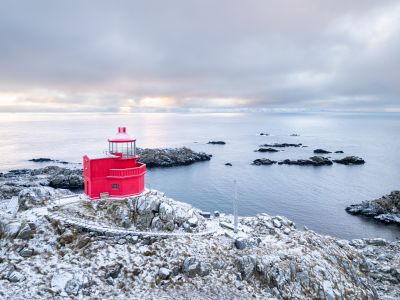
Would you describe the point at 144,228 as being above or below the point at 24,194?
below

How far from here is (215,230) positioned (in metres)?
30.0

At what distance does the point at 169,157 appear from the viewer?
95938mm

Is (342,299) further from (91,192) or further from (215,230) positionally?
(91,192)

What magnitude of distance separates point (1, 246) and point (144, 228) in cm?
1149

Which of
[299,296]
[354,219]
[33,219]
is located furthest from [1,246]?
[354,219]

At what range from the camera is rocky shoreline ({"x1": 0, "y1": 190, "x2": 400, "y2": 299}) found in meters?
22.4

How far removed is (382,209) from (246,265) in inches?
1626

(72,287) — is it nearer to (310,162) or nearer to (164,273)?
(164,273)

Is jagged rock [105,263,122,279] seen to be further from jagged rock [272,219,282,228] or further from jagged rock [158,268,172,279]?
jagged rock [272,219,282,228]

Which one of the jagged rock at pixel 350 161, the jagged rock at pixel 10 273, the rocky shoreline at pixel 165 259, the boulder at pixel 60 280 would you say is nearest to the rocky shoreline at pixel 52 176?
the rocky shoreline at pixel 165 259

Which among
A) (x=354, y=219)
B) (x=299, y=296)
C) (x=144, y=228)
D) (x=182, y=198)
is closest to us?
(x=299, y=296)

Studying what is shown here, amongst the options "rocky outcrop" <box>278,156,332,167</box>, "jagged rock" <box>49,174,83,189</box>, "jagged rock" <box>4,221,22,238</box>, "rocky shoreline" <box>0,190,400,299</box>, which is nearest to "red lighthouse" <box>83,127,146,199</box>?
"rocky shoreline" <box>0,190,400,299</box>

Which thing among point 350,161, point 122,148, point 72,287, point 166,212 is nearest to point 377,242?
point 166,212

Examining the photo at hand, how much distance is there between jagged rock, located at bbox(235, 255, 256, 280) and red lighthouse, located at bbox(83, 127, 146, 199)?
12.8 metres
